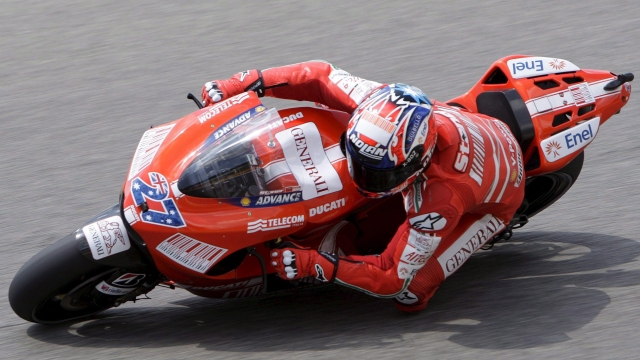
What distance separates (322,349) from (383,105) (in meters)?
1.12

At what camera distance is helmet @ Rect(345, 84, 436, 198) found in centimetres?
381

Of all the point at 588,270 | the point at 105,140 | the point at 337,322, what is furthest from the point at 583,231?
the point at 105,140

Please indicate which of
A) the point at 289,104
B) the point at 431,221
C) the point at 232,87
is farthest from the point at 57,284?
the point at 289,104

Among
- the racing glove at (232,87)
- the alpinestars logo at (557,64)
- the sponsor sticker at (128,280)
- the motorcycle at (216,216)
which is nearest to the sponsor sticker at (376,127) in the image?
the motorcycle at (216,216)

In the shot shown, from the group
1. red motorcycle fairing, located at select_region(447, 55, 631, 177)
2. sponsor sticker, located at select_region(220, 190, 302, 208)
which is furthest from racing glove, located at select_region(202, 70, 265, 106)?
red motorcycle fairing, located at select_region(447, 55, 631, 177)

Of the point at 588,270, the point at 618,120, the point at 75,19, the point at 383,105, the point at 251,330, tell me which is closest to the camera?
the point at 383,105

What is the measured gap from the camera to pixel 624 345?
404 centimetres

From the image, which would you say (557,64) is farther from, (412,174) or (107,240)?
Answer: (107,240)

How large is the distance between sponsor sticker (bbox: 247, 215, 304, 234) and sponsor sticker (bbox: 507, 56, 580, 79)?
1.63 m

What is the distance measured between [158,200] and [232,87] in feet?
3.00

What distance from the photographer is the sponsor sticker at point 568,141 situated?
4641 millimetres

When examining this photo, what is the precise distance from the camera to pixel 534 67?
16.3 feet

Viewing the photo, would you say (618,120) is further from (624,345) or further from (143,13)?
(143,13)

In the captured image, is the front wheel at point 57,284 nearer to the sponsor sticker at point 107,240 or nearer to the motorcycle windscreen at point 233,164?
the sponsor sticker at point 107,240
